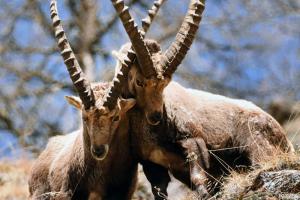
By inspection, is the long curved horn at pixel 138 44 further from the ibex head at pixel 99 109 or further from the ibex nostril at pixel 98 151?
the ibex nostril at pixel 98 151

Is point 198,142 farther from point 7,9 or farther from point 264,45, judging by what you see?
point 7,9

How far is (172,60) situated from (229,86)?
1192 cm

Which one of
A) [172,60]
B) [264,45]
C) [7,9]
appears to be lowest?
[264,45]


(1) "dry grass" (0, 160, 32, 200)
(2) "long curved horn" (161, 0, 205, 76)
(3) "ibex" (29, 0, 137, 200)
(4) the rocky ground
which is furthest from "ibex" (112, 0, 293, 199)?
(1) "dry grass" (0, 160, 32, 200)

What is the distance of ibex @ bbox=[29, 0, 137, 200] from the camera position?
10.2 m

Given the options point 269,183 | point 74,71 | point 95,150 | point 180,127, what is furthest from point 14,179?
point 269,183

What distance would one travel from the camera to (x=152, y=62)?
34.3ft

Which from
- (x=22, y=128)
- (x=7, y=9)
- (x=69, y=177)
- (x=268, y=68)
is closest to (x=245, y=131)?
(x=69, y=177)

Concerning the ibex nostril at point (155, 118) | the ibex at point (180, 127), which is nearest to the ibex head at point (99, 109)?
the ibex at point (180, 127)

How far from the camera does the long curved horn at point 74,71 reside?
1019 cm

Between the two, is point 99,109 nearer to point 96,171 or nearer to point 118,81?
point 118,81

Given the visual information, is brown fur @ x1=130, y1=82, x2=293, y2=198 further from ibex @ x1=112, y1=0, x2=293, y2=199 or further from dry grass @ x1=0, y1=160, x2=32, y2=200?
dry grass @ x1=0, y1=160, x2=32, y2=200

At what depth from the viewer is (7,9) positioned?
78.5ft

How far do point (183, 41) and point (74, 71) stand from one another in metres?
1.67
